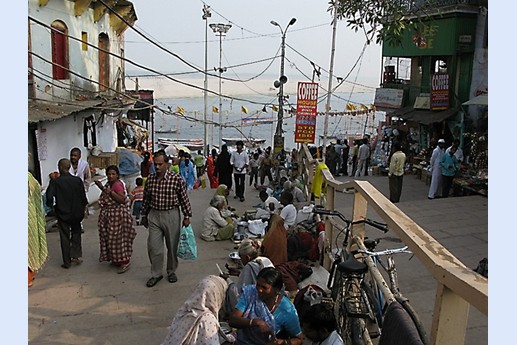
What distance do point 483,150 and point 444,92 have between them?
13.5ft

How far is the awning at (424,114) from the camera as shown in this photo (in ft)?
53.8

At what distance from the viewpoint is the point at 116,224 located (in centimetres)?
646

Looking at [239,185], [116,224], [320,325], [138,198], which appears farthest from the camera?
[239,185]

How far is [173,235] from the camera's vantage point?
19.8ft

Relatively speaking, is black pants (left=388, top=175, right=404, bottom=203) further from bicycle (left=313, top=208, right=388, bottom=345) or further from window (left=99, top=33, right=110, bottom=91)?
window (left=99, top=33, right=110, bottom=91)

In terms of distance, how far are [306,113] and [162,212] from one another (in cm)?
1387

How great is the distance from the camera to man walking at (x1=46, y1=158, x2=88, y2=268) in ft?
21.0

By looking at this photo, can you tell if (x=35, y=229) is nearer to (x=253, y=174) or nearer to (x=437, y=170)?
(x=437, y=170)

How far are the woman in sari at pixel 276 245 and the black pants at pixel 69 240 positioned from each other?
8.25ft

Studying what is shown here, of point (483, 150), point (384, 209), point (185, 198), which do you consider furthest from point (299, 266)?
point (483, 150)

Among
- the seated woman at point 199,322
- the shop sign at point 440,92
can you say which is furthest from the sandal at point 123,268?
the shop sign at point 440,92

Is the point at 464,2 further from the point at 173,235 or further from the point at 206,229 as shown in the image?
the point at 173,235

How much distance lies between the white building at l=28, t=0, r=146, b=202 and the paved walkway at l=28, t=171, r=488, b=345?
115 inches

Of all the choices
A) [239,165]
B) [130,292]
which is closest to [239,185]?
[239,165]
